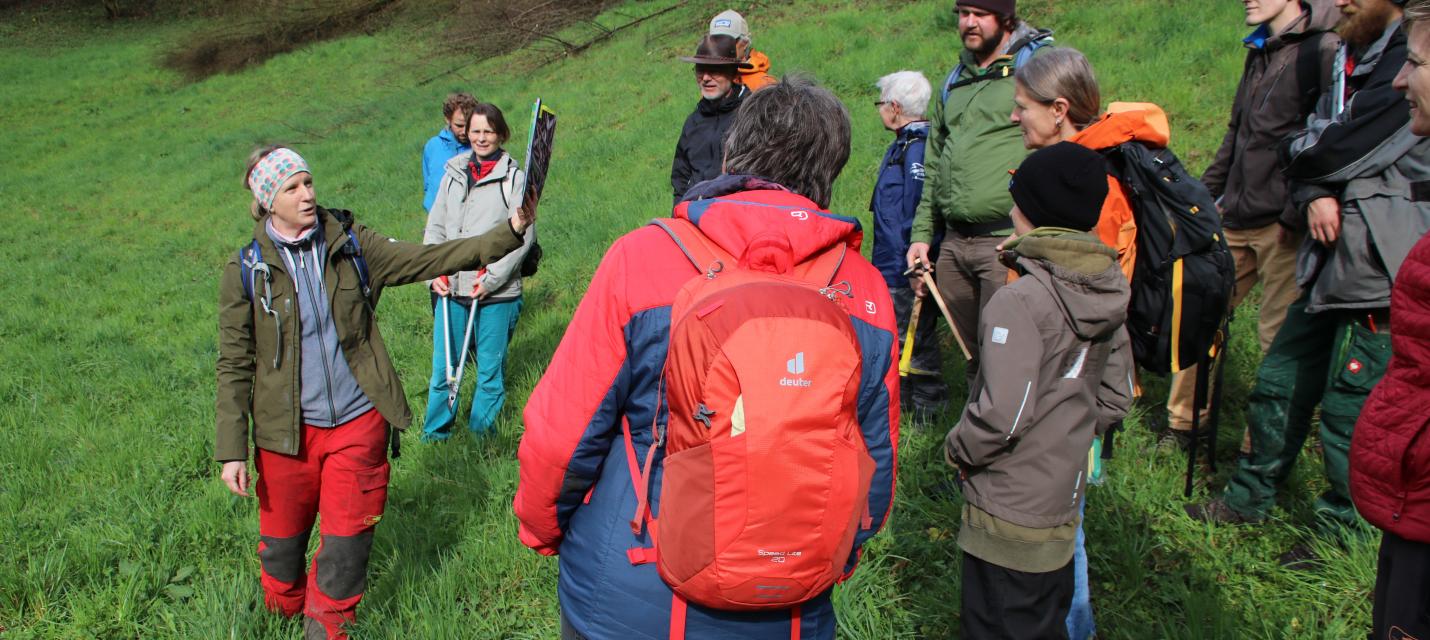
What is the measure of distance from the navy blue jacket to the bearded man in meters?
1.71

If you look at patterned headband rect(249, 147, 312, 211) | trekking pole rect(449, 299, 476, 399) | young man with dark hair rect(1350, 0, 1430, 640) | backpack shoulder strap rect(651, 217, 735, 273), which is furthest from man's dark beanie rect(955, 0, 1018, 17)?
trekking pole rect(449, 299, 476, 399)

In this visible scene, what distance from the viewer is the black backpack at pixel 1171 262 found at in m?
2.90

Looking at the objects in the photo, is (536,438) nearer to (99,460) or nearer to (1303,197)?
(1303,197)

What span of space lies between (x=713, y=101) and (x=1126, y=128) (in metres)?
2.45

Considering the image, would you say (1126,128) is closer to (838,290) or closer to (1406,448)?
(1406,448)

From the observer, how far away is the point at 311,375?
310 centimetres

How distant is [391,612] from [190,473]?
2.24 m

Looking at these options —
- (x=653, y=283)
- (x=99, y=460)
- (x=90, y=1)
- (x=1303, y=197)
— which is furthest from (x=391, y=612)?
(x=90, y=1)

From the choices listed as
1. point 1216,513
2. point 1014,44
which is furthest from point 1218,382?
point 1014,44

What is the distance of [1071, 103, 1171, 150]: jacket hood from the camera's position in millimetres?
2855

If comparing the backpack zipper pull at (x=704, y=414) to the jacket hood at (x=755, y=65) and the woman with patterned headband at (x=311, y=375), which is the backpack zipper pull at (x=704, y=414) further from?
the jacket hood at (x=755, y=65)

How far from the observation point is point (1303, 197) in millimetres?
3289

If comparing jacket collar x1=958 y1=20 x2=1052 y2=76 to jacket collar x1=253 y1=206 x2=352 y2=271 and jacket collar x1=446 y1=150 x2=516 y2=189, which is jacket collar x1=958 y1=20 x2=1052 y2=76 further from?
jacket collar x1=253 y1=206 x2=352 y2=271

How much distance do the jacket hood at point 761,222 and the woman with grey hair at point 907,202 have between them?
2.87 metres
